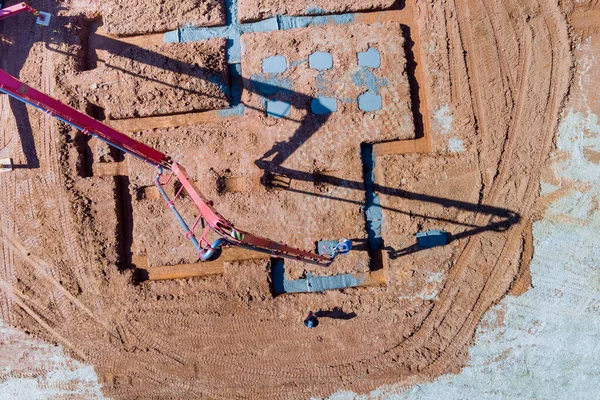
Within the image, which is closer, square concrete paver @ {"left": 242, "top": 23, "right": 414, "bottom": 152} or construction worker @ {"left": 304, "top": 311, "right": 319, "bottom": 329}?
construction worker @ {"left": 304, "top": 311, "right": 319, "bottom": 329}

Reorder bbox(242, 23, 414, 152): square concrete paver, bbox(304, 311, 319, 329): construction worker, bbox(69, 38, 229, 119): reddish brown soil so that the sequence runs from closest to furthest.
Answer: bbox(304, 311, 319, 329): construction worker < bbox(242, 23, 414, 152): square concrete paver < bbox(69, 38, 229, 119): reddish brown soil

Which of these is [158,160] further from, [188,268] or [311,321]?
[311,321]

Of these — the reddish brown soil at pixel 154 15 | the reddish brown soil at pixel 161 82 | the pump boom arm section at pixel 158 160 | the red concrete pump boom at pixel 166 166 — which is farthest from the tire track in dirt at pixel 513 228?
the reddish brown soil at pixel 154 15

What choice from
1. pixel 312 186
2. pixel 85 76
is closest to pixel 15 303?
pixel 85 76

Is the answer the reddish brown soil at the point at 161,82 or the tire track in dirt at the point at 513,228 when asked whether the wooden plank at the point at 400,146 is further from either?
the reddish brown soil at the point at 161,82

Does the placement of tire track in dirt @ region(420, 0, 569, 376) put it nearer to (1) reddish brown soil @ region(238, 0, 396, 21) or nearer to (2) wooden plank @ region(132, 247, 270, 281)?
(1) reddish brown soil @ region(238, 0, 396, 21)

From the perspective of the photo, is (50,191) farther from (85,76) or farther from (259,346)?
(259,346)

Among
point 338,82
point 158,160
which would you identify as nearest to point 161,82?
point 158,160

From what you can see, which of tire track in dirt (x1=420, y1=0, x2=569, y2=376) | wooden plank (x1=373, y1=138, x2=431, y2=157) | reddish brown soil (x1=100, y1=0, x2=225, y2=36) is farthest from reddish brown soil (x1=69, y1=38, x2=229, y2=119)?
tire track in dirt (x1=420, y1=0, x2=569, y2=376)
